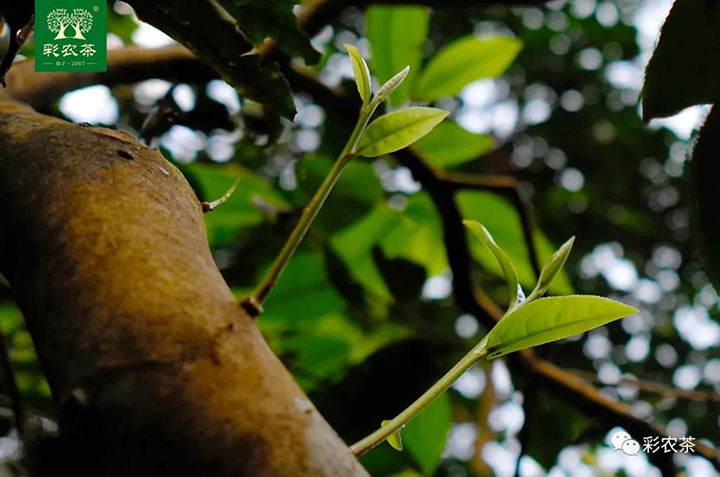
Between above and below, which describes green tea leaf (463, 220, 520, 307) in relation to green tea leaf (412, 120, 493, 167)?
above

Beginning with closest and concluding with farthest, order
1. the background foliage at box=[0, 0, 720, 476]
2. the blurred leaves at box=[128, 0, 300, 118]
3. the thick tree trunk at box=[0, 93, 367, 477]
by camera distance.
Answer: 1. the thick tree trunk at box=[0, 93, 367, 477]
2. the blurred leaves at box=[128, 0, 300, 118]
3. the background foliage at box=[0, 0, 720, 476]

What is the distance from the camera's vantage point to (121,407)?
0.24 m

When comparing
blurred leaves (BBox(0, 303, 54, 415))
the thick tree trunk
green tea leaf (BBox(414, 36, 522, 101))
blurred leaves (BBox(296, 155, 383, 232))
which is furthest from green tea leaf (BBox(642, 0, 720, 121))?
blurred leaves (BBox(0, 303, 54, 415))

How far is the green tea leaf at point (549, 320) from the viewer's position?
1.26 ft

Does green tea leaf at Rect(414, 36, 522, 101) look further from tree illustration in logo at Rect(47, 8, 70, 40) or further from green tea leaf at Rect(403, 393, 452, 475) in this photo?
tree illustration in logo at Rect(47, 8, 70, 40)

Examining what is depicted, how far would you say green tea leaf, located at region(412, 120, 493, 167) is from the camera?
3.77 feet

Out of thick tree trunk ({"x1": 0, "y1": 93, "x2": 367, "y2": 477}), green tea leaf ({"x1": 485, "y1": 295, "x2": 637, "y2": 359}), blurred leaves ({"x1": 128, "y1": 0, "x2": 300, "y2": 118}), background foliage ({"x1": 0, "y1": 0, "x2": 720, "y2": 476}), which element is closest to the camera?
thick tree trunk ({"x1": 0, "y1": 93, "x2": 367, "y2": 477})

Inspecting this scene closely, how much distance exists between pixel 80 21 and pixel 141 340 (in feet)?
1.31

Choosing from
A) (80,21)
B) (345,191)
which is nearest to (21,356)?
(345,191)

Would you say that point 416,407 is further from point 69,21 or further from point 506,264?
point 69,21

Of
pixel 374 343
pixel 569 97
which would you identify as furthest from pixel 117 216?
pixel 569 97

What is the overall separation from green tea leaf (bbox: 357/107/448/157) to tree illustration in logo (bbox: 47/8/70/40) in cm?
28

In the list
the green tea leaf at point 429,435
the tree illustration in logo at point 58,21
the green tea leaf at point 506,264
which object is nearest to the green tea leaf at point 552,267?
the green tea leaf at point 506,264

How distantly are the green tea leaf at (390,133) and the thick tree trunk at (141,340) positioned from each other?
121 millimetres
